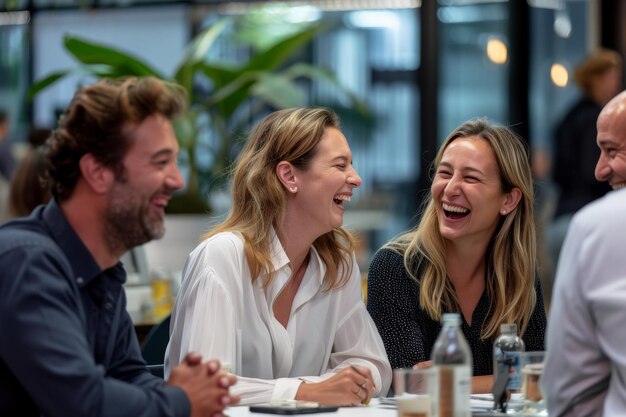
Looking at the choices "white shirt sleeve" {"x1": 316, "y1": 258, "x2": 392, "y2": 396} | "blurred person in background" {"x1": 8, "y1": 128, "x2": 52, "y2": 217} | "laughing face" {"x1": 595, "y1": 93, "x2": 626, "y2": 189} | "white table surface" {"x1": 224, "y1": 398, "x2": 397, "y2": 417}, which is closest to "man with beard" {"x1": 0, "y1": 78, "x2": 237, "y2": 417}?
"white table surface" {"x1": 224, "y1": 398, "x2": 397, "y2": 417}

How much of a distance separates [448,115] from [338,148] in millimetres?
5223

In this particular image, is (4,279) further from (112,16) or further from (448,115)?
(112,16)

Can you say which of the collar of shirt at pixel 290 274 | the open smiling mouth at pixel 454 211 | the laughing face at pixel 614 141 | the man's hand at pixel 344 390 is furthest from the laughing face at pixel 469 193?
the man's hand at pixel 344 390

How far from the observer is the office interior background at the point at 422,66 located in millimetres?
8195

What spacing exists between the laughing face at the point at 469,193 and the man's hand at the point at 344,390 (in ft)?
2.66

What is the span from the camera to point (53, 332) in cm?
197

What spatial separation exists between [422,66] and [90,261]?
6300 mm

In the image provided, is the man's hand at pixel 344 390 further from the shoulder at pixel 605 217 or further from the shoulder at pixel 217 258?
the shoulder at pixel 605 217

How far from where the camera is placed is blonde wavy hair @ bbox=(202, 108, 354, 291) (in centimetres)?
303

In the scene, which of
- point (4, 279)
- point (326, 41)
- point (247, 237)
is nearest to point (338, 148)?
point (247, 237)

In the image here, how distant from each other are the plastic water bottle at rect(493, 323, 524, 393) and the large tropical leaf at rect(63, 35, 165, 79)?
3718mm

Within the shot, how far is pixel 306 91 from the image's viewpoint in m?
8.36

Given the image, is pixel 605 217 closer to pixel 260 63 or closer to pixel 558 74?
pixel 260 63

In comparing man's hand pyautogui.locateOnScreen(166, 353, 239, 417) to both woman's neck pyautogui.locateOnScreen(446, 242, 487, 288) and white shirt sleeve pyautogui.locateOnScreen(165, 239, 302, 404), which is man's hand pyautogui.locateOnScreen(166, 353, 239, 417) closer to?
white shirt sleeve pyautogui.locateOnScreen(165, 239, 302, 404)
